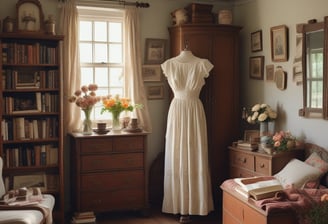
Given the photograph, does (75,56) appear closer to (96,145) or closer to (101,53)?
(101,53)

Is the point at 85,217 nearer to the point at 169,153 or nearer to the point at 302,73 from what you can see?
the point at 169,153

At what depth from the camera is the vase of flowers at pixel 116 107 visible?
4.41m

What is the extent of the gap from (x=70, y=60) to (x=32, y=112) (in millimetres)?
721

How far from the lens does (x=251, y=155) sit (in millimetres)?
4035

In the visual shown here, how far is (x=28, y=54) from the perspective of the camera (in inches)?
159

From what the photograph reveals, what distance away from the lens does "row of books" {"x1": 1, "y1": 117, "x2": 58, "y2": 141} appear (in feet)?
13.2

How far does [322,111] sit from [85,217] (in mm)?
2455

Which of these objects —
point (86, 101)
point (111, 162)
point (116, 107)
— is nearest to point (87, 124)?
point (86, 101)

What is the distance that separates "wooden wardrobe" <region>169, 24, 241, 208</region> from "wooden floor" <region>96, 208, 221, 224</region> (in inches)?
13.7

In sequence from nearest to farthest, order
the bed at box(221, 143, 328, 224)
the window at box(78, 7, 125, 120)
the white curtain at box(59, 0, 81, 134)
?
the bed at box(221, 143, 328, 224), the white curtain at box(59, 0, 81, 134), the window at box(78, 7, 125, 120)

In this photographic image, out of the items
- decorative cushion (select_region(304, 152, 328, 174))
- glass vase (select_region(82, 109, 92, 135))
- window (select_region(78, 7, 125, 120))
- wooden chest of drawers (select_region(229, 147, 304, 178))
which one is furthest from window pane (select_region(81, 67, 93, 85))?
decorative cushion (select_region(304, 152, 328, 174))

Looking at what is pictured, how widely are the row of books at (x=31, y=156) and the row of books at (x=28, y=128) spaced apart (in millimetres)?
124

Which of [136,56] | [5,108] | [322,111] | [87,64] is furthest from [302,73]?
[5,108]

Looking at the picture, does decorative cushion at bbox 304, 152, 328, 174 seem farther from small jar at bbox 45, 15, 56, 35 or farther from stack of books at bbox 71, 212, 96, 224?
small jar at bbox 45, 15, 56, 35
